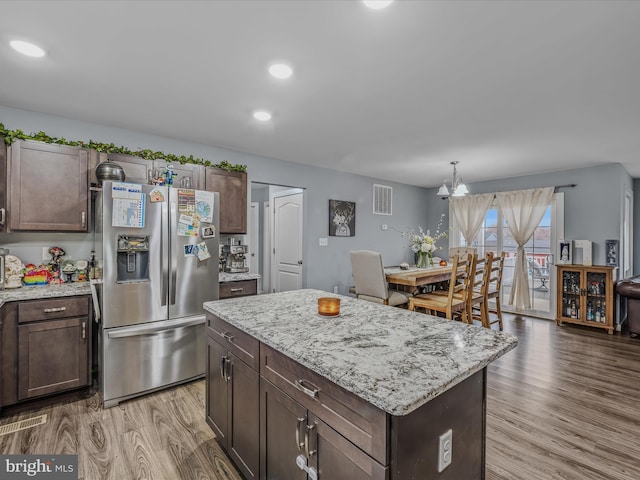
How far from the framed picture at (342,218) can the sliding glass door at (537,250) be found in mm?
2501

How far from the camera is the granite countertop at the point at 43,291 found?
2.31 m

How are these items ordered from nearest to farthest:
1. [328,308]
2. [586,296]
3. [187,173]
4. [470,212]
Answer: [328,308]
[187,173]
[586,296]
[470,212]

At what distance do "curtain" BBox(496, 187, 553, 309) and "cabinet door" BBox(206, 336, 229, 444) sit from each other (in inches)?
202

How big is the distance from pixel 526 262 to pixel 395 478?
545 centimetres

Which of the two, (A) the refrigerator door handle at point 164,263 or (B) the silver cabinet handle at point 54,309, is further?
(A) the refrigerator door handle at point 164,263

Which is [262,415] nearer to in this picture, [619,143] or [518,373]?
[518,373]

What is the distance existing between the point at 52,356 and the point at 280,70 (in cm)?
268

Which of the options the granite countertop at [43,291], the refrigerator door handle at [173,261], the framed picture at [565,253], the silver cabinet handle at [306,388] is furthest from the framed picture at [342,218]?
the silver cabinet handle at [306,388]

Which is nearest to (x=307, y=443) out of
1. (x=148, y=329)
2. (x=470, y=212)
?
(x=148, y=329)

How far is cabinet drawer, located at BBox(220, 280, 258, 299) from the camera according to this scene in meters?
3.25

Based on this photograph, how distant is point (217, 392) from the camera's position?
6.27 ft

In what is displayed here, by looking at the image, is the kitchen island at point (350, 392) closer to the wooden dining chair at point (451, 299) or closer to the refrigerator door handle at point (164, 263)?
the refrigerator door handle at point (164, 263)

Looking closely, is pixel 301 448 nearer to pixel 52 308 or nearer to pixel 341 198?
pixel 52 308

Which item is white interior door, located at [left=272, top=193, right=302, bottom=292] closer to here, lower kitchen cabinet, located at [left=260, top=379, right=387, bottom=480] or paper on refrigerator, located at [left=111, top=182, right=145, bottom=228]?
paper on refrigerator, located at [left=111, top=182, right=145, bottom=228]
